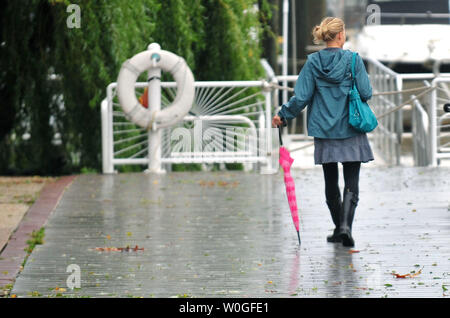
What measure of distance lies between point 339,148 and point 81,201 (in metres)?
3.44

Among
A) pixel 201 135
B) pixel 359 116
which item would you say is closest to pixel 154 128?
pixel 201 135

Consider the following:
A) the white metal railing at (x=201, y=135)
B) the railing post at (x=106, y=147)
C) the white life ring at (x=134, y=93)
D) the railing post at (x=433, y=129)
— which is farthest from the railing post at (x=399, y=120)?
the railing post at (x=106, y=147)

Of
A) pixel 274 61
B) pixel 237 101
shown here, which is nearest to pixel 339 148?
pixel 237 101

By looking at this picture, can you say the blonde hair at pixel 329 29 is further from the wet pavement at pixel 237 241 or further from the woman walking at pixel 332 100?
the wet pavement at pixel 237 241

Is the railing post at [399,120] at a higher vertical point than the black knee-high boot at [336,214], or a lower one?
higher

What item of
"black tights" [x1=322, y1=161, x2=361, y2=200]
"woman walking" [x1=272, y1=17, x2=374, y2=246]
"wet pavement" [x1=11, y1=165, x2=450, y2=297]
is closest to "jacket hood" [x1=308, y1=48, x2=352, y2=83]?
"woman walking" [x1=272, y1=17, x2=374, y2=246]

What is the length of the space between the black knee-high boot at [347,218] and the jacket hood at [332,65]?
0.86 metres

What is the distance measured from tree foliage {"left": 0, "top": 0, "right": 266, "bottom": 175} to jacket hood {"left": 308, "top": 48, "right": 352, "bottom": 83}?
5085 mm

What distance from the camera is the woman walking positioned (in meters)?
8.02

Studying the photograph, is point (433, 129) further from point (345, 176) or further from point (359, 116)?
point (359, 116)

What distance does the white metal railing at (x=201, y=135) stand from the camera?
13.0m

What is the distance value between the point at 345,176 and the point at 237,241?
3.13 ft

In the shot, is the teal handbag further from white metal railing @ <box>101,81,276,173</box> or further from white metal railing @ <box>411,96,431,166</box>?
white metal railing @ <box>411,96,431,166</box>
